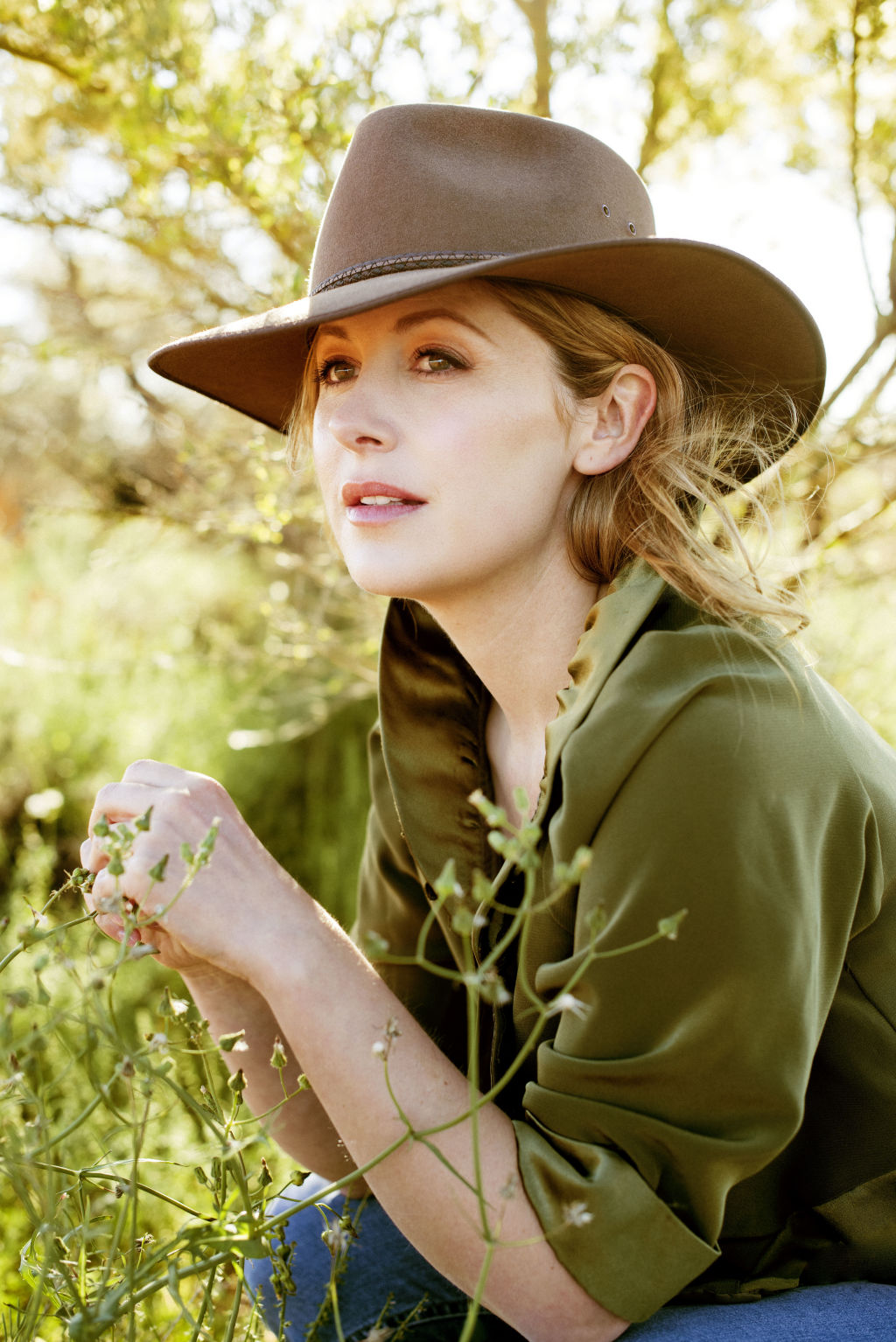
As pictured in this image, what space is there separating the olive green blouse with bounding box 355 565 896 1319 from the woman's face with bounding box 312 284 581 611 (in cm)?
26

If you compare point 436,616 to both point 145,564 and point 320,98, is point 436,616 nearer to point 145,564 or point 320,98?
point 320,98

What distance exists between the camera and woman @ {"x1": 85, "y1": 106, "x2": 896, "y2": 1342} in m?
1.36

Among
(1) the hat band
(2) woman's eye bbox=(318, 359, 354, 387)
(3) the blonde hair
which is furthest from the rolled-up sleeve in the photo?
(2) woman's eye bbox=(318, 359, 354, 387)

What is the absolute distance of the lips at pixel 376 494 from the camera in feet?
5.86

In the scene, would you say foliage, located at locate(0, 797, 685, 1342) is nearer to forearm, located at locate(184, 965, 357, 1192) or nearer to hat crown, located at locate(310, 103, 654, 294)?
forearm, located at locate(184, 965, 357, 1192)

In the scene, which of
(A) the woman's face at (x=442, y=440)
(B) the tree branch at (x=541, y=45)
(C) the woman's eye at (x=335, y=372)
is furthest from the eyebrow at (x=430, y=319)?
(B) the tree branch at (x=541, y=45)

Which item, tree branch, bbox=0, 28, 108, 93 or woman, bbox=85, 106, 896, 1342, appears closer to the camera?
woman, bbox=85, 106, 896, 1342

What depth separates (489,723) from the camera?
2.34m

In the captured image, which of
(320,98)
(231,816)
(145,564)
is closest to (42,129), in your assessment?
(320,98)

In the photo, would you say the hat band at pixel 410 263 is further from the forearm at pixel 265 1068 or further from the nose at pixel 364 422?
the forearm at pixel 265 1068

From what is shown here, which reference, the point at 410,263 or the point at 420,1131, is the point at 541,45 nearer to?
the point at 410,263

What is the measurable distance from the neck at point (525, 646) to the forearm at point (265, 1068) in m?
0.60

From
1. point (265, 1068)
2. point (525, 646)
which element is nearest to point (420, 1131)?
point (265, 1068)

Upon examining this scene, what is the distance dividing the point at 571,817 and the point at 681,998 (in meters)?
0.26
